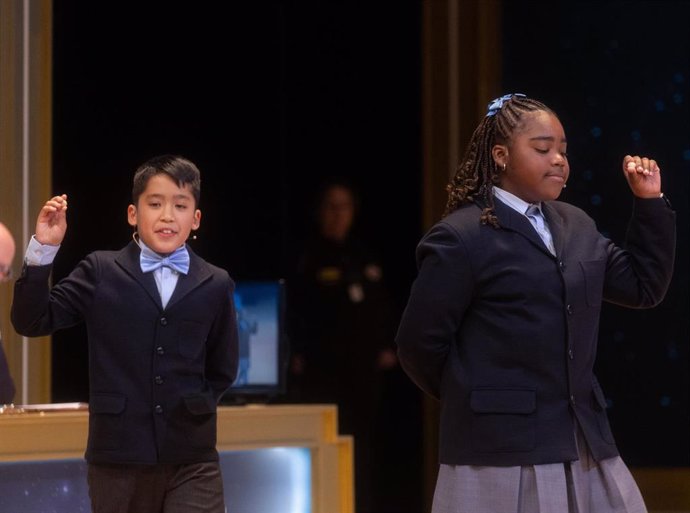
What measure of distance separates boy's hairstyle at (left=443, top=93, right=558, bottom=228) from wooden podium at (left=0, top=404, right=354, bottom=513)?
50.2 inches

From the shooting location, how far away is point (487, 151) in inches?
120

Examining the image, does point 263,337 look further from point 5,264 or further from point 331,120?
point 331,120

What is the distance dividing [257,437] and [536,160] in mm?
1508

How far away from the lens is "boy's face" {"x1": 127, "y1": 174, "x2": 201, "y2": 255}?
324 cm

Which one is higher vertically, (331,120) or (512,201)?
(331,120)

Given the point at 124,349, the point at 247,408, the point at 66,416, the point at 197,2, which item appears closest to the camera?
the point at 124,349

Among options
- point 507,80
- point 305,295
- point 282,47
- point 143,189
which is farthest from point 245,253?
A: point 143,189

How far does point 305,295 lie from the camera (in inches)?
243

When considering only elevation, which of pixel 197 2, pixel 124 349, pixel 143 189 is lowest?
pixel 124 349

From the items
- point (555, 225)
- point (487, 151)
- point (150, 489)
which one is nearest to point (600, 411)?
point (555, 225)

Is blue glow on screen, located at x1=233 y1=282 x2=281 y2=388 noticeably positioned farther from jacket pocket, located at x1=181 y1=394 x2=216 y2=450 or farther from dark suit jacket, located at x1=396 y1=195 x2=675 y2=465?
dark suit jacket, located at x1=396 y1=195 x2=675 y2=465

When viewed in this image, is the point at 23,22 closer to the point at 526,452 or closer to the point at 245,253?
the point at 245,253

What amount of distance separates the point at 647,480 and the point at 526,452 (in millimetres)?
2851

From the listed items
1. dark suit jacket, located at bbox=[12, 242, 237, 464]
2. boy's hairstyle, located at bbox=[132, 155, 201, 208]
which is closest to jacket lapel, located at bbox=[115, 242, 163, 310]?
dark suit jacket, located at bbox=[12, 242, 237, 464]
